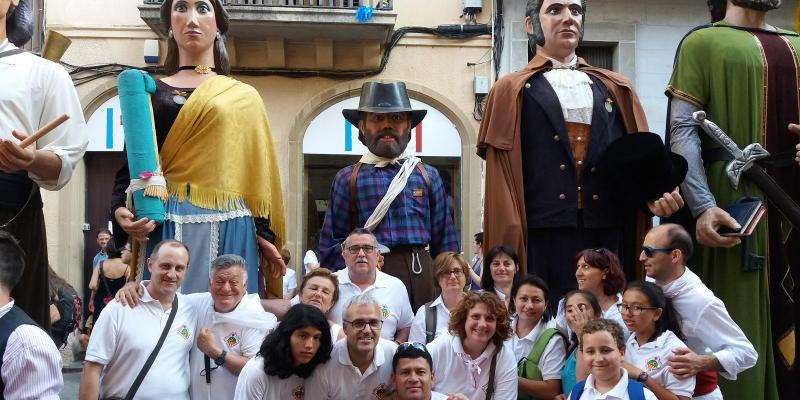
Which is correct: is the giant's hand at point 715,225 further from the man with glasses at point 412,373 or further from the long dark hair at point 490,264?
the man with glasses at point 412,373

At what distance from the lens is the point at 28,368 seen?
374 cm

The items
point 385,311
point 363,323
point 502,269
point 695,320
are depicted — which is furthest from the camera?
point 385,311

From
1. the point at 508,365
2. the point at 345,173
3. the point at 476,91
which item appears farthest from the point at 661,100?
the point at 508,365

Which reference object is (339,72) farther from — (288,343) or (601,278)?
(288,343)

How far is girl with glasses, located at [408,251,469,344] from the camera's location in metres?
5.57

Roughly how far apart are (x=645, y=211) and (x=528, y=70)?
0.90 m

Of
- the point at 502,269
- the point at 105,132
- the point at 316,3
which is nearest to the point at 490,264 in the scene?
the point at 502,269

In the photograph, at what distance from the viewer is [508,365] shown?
489cm

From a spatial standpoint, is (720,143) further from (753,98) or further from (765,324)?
(765,324)

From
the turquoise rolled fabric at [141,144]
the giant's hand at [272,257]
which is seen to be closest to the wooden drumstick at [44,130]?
the turquoise rolled fabric at [141,144]

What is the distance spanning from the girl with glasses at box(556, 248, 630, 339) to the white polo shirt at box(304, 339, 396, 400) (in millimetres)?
919

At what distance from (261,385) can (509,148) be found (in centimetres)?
161

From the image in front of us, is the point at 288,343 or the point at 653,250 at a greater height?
the point at 653,250

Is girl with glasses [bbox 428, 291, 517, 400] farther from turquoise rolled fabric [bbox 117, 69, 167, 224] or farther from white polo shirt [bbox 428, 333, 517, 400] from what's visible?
turquoise rolled fabric [bbox 117, 69, 167, 224]
